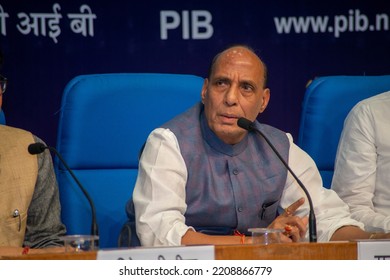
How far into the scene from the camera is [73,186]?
9.25 feet

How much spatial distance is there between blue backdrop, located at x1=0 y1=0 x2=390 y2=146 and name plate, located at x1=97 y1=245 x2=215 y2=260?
179cm

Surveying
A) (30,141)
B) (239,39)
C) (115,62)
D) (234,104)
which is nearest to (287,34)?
(239,39)

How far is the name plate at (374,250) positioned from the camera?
1833mm

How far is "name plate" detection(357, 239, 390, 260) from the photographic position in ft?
6.01

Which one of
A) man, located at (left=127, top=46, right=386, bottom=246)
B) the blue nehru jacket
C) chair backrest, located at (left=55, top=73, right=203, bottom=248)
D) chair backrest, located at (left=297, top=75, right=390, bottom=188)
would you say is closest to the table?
man, located at (left=127, top=46, right=386, bottom=246)

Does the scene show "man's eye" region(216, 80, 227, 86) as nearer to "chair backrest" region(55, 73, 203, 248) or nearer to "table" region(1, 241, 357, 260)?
"chair backrest" region(55, 73, 203, 248)

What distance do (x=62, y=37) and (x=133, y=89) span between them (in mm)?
634

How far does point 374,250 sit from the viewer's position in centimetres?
184

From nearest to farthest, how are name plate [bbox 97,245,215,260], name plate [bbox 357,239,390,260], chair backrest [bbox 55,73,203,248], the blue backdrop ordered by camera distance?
name plate [bbox 97,245,215,260], name plate [bbox 357,239,390,260], chair backrest [bbox 55,73,203,248], the blue backdrop

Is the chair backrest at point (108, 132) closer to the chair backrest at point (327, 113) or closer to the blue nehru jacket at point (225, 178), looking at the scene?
the blue nehru jacket at point (225, 178)

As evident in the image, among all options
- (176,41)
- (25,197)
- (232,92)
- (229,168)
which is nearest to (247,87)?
(232,92)

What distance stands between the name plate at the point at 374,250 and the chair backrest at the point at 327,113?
1243 millimetres
